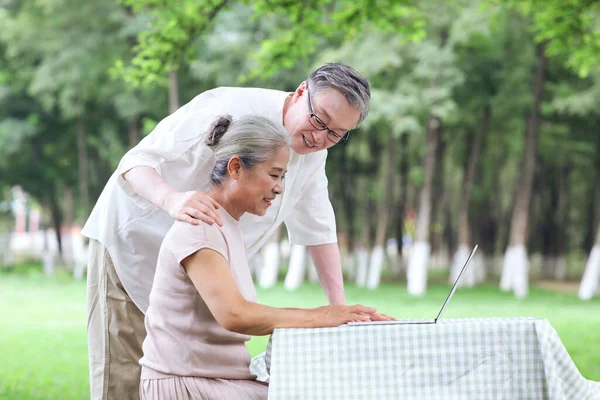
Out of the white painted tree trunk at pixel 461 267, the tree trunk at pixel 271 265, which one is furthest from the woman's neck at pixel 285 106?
the tree trunk at pixel 271 265

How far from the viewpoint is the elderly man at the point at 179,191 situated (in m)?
3.76

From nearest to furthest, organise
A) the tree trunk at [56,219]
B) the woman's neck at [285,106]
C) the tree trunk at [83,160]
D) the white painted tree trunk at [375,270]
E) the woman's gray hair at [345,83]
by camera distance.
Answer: the woman's gray hair at [345,83] < the woman's neck at [285,106] < the white painted tree trunk at [375,270] < the tree trunk at [83,160] < the tree trunk at [56,219]

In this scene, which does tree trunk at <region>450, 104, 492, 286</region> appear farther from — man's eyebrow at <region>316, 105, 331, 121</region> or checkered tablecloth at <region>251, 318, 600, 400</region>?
checkered tablecloth at <region>251, 318, 600, 400</region>

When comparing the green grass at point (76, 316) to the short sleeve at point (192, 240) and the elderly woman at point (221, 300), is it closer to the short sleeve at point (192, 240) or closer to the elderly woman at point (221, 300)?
the elderly woman at point (221, 300)

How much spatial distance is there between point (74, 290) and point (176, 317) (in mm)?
22471

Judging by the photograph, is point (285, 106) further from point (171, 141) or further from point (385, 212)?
point (385, 212)

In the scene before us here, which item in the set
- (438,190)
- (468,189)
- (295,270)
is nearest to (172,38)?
(295,270)

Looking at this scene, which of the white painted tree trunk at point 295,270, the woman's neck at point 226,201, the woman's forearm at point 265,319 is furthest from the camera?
the white painted tree trunk at point 295,270

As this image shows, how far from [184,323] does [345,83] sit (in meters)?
1.15

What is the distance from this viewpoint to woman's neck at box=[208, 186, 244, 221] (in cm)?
331

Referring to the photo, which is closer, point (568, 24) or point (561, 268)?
point (568, 24)

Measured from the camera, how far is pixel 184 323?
3150mm

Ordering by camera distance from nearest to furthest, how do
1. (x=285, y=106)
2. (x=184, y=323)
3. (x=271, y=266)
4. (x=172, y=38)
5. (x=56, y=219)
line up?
(x=184, y=323) → (x=285, y=106) → (x=172, y=38) → (x=271, y=266) → (x=56, y=219)

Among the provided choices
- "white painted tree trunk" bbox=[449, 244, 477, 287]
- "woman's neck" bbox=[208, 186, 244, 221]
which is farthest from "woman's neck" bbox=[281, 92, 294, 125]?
"white painted tree trunk" bbox=[449, 244, 477, 287]
